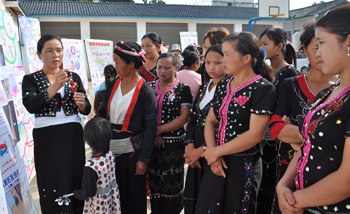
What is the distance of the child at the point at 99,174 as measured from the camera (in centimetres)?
201

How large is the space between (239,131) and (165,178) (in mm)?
1056

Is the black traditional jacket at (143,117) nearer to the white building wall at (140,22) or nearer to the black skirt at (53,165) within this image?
the black skirt at (53,165)

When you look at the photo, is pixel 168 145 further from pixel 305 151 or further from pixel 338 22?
pixel 338 22

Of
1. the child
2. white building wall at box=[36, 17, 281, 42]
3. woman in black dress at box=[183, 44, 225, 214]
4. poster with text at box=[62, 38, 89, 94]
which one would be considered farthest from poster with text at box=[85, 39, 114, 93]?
white building wall at box=[36, 17, 281, 42]

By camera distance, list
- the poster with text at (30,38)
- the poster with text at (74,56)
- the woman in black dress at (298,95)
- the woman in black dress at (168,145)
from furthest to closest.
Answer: the poster with text at (74,56) < the poster with text at (30,38) < the woman in black dress at (168,145) < the woman in black dress at (298,95)

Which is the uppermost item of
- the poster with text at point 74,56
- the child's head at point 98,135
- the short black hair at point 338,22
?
the poster with text at point 74,56

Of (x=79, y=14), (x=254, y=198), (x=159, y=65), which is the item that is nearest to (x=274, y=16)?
(x=159, y=65)

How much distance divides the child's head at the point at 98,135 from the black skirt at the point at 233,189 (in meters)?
0.82

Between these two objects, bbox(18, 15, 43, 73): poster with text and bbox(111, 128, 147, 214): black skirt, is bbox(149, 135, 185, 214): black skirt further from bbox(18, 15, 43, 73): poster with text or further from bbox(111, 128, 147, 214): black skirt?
bbox(18, 15, 43, 73): poster with text

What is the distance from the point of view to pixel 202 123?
215 cm

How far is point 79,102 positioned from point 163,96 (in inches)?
28.1

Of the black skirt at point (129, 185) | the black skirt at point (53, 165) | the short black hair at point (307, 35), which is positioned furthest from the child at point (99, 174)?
the short black hair at point (307, 35)

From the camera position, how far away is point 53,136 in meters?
2.21

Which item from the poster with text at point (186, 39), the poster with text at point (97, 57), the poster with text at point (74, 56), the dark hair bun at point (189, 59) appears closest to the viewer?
the dark hair bun at point (189, 59)
